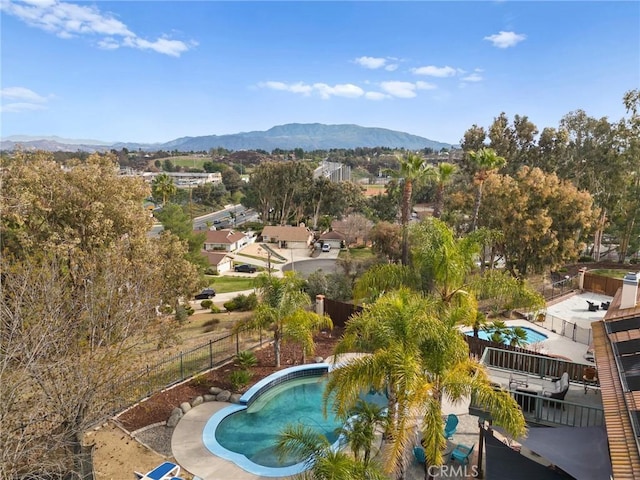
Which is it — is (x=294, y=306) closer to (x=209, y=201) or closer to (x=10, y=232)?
(x=10, y=232)

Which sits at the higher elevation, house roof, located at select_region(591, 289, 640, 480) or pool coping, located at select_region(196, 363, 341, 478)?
house roof, located at select_region(591, 289, 640, 480)

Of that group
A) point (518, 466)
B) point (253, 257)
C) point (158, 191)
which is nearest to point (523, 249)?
point (518, 466)

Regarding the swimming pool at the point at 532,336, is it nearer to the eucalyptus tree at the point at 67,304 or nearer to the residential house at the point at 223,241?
the eucalyptus tree at the point at 67,304

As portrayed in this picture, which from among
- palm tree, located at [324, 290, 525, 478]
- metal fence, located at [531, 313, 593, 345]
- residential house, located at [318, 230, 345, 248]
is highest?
palm tree, located at [324, 290, 525, 478]

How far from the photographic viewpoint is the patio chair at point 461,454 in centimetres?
1043

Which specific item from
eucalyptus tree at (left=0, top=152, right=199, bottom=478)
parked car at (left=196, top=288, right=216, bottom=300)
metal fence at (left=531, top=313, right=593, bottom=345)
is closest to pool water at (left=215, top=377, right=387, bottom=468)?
eucalyptus tree at (left=0, top=152, right=199, bottom=478)

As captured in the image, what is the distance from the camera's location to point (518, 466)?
29.2ft

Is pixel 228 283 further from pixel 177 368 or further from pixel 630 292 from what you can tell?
pixel 630 292

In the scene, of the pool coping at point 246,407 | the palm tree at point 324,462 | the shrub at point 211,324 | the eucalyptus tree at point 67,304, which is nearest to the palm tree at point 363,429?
the palm tree at point 324,462

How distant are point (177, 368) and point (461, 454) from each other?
10.2m

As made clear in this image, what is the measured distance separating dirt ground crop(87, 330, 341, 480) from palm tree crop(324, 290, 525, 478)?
591 cm

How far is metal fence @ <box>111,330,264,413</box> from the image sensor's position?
11147 millimetres

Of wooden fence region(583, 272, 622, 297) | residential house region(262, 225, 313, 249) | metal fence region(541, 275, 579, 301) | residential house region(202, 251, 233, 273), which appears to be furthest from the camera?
residential house region(262, 225, 313, 249)

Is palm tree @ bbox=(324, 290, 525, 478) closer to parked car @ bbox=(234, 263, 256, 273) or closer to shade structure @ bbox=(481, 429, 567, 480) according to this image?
shade structure @ bbox=(481, 429, 567, 480)
